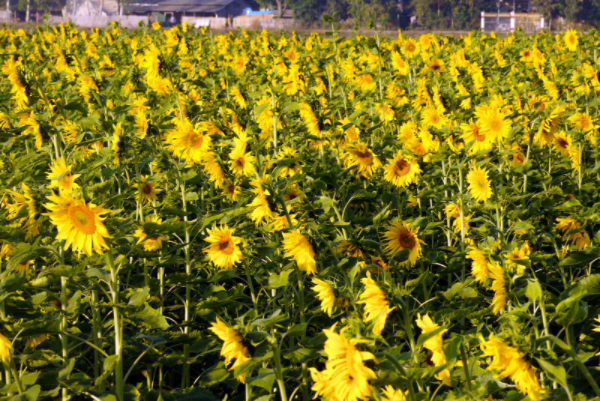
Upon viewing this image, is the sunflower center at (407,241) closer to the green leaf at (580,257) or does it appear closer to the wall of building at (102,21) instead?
the green leaf at (580,257)

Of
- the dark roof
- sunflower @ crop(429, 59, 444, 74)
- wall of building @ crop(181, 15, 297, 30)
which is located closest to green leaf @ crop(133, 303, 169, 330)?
sunflower @ crop(429, 59, 444, 74)

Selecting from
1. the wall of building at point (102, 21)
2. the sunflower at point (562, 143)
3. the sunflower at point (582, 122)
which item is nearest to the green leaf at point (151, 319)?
the sunflower at point (562, 143)

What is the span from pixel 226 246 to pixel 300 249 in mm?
525

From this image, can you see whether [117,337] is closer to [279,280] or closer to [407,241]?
[279,280]

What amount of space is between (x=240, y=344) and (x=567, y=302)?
96 centimetres

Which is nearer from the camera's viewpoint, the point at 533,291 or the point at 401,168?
the point at 533,291

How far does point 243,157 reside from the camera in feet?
12.2

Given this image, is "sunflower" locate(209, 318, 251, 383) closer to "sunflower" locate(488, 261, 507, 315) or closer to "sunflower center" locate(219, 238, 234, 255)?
"sunflower" locate(488, 261, 507, 315)

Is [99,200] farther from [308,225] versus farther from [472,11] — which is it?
[472,11]

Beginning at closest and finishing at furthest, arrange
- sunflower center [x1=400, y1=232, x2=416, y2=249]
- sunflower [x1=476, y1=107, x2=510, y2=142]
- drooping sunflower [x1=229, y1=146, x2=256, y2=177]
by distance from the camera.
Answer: sunflower center [x1=400, y1=232, x2=416, y2=249] < drooping sunflower [x1=229, y1=146, x2=256, y2=177] < sunflower [x1=476, y1=107, x2=510, y2=142]

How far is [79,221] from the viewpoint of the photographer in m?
2.41

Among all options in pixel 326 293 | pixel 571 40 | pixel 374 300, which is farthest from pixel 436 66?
pixel 374 300

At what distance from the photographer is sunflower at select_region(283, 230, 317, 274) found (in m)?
2.88

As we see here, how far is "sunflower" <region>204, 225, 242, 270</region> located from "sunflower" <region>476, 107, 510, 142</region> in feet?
6.79
